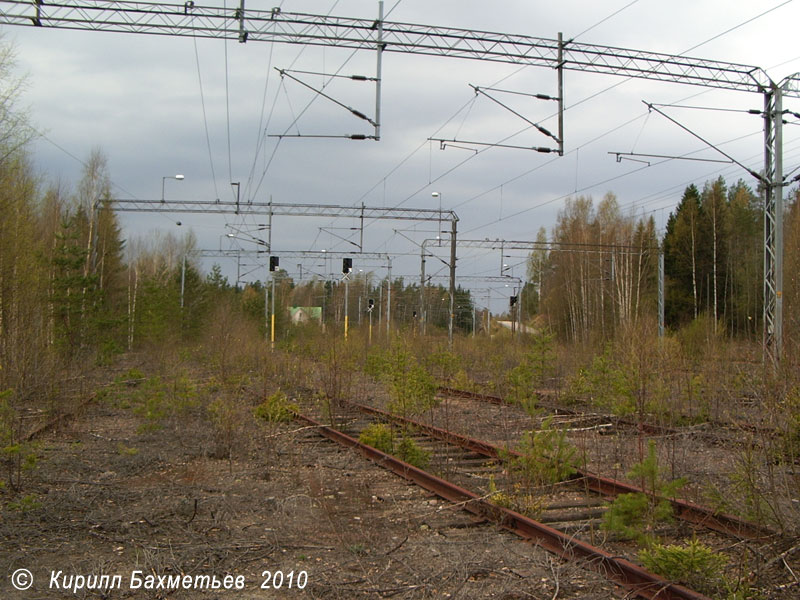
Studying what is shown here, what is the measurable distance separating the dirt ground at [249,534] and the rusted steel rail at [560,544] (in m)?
0.14

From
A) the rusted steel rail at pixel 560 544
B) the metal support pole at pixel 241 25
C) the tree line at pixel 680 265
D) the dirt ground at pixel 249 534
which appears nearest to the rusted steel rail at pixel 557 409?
the rusted steel rail at pixel 560 544

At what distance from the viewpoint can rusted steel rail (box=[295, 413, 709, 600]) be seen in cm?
530

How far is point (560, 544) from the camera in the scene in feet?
21.1

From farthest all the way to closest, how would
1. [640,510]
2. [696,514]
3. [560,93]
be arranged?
[560,93] → [696,514] → [640,510]

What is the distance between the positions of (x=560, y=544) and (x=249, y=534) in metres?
2.90

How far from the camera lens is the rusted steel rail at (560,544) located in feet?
17.4

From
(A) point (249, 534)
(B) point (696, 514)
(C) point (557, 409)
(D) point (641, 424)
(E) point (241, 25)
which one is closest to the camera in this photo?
(A) point (249, 534)

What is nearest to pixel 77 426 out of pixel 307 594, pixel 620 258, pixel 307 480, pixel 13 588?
pixel 307 480

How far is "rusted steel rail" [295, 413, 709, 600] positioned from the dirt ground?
14 cm

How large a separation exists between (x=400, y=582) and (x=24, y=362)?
10.5 m

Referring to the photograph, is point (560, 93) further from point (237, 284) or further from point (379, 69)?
point (237, 284)

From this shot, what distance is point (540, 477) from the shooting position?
848 cm

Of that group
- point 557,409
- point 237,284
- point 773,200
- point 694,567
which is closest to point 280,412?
point 557,409

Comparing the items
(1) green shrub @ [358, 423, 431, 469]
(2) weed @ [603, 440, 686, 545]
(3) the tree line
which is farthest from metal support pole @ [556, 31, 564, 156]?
(3) the tree line
